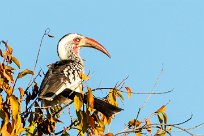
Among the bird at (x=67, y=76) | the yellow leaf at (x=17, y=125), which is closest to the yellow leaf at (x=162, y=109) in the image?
the bird at (x=67, y=76)

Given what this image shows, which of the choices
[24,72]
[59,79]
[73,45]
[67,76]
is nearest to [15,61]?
[24,72]

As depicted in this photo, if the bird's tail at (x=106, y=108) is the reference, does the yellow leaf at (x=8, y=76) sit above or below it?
above

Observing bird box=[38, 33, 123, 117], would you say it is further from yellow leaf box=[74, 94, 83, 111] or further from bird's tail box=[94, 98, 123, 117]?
yellow leaf box=[74, 94, 83, 111]

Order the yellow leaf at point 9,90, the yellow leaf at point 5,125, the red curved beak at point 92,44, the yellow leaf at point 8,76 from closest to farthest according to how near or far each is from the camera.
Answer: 1. the yellow leaf at point 5,125
2. the yellow leaf at point 9,90
3. the yellow leaf at point 8,76
4. the red curved beak at point 92,44

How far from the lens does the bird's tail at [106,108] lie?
4062 mm

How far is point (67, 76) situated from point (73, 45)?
1464mm

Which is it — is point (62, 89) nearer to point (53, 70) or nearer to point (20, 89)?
point (53, 70)

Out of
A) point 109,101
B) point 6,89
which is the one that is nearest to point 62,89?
point 109,101

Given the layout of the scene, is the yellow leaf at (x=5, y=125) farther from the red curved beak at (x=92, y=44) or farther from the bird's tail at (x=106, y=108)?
the red curved beak at (x=92, y=44)

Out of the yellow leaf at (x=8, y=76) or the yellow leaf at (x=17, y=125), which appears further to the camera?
the yellow leaf at (x=8, y=76)

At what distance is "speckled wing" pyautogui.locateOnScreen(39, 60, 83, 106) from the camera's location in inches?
201

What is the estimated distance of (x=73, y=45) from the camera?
23.2 ft

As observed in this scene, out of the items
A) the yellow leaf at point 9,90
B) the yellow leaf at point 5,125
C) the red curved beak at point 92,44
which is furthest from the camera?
the red curved beak at point 92,44

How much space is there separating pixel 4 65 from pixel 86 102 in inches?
32.5
